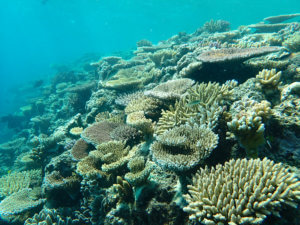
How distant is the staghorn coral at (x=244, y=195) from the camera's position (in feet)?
6.20

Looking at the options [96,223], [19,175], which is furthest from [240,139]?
[19,175]

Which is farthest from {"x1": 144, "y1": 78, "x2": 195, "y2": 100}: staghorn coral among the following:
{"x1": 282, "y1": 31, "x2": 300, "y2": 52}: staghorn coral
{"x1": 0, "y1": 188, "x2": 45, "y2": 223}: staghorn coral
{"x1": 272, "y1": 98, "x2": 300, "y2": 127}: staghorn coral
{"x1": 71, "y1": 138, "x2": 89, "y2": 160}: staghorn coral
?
{"x1": 282, "y1": 31, "x2": 300, "y2": 52}: staghorn coral

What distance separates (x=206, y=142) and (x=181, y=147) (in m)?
0.43

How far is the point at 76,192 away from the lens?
5039mm

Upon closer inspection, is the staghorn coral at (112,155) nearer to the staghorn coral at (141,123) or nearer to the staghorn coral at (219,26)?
the staghorn coral at (141,123)

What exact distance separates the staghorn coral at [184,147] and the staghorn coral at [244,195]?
16.0 inches

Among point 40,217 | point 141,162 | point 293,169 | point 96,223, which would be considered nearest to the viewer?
point 293,169

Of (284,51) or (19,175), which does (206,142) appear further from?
(19,175)

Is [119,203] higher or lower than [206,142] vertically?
lower

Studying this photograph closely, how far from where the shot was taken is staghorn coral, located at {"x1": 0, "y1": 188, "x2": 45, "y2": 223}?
531 centimetres

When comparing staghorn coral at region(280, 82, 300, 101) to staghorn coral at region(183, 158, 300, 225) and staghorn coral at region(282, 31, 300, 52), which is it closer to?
staghorn coral at region(183, 158, 300, 225)

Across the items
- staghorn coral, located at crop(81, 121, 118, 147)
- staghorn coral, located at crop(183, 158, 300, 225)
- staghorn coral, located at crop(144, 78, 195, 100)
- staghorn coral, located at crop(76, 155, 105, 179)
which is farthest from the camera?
staghorn coral, located at crop(81, 121, 118, 147)

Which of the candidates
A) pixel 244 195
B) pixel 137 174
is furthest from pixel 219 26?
pixel 244 195

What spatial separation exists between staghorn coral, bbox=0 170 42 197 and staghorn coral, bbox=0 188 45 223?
1075 mm
